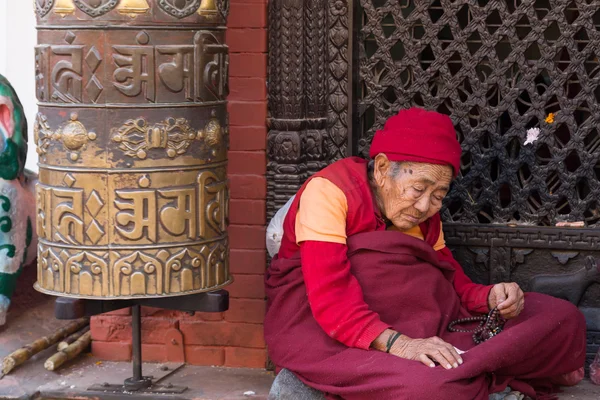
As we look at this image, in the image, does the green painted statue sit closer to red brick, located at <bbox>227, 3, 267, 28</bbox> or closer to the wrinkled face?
red brick, located at <bbox>227, 3, 267, 28</bbox>

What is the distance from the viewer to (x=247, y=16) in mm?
4359

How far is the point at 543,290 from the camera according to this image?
446cm

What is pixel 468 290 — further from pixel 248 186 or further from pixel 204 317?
pixel 204 317

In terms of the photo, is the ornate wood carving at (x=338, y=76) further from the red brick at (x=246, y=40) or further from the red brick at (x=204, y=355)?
the red brick at (x=204, y=355)

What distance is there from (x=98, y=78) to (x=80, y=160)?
303 mm

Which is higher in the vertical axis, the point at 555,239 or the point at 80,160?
the point at 80,160

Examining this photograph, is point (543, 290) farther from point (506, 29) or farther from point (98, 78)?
point (98, 78)

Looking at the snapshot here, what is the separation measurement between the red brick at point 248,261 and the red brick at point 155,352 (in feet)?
1.69

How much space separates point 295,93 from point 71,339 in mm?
1566

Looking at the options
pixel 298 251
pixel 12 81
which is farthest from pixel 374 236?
pixel 12 81

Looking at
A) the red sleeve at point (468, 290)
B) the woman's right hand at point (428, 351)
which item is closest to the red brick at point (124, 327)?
the red sleeve at point (468, 290)

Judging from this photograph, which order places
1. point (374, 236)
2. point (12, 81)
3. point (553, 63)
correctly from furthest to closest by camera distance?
point (12, 81)
point (553, 63)
point (374, 236)

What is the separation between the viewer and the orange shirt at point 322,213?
3.68 meters

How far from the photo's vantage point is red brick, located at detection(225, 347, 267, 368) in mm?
4617
